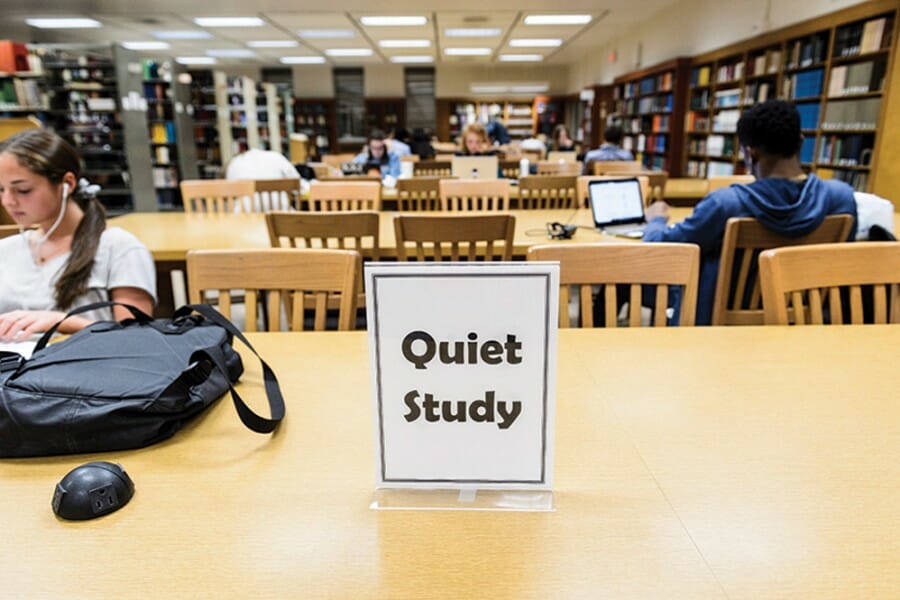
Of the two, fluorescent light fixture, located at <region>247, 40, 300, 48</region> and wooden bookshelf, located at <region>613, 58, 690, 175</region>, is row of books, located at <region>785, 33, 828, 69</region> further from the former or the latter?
fluorescent light fixture, located at <region>247, 40, 300, 48</region>

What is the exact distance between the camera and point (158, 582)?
57 cm

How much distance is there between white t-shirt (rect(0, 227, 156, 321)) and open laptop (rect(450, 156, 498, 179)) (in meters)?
3.78

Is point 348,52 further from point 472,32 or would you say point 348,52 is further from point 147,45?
point 147,45

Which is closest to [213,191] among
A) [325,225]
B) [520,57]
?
[325,225]

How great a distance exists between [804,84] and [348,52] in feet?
29.4

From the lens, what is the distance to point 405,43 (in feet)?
35.9

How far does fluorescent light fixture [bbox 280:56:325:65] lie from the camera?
42.0ft

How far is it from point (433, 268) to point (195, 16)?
9.15m

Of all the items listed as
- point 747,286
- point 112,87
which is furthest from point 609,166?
point 112,87

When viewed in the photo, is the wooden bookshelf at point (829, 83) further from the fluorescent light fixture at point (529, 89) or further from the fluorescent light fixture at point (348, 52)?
the fluorescent light fixture at point (529, 89)

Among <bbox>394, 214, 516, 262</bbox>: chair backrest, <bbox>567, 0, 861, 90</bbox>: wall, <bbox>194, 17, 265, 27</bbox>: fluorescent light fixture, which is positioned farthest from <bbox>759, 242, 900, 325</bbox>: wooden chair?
<bbox>194, 17, 265, 27</bbox>: fluorescent light fixture

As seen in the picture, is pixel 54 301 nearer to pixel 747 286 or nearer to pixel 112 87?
pixel 747 286

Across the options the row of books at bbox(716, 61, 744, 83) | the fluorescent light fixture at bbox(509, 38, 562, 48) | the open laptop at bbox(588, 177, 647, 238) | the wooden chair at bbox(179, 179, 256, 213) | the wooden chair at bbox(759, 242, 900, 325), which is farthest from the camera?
the fluorescent light fixture at bbox(509, 38, 562, 48)

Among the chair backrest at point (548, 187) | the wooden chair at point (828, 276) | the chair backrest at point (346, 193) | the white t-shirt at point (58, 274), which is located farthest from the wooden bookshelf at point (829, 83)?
the white t-shirt at point (58, 274)
